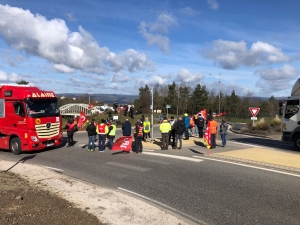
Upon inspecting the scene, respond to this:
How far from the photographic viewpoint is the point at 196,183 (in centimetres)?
838

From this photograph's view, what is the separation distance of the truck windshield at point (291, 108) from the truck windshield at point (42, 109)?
41.5ft

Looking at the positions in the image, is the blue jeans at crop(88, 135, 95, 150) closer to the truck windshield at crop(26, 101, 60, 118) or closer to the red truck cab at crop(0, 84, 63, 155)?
the red truck cab at crop(0, 84, 63, 155)

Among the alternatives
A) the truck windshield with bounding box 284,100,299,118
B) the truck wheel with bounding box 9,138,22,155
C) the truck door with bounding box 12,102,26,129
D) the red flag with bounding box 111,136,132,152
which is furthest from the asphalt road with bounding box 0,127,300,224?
the truck windshield with bounding box 284,100,299,118

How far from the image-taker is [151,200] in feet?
22.8

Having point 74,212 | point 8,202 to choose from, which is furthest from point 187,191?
point 8,202

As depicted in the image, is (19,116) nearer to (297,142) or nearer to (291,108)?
(291,108)

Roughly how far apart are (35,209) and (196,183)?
4523mm

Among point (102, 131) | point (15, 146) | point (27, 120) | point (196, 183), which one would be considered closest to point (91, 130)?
point (102, 131)

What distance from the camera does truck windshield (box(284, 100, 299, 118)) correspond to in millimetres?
15612

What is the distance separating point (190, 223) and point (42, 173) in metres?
5.66

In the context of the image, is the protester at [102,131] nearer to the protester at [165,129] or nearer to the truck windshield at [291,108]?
the protester at [165,129]

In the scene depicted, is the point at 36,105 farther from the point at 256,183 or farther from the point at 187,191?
the point at 256,183

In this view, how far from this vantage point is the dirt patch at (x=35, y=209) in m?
5.13

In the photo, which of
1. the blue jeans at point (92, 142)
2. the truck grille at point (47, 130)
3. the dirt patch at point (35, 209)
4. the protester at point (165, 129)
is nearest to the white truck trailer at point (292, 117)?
the protester at point (165, 129)
